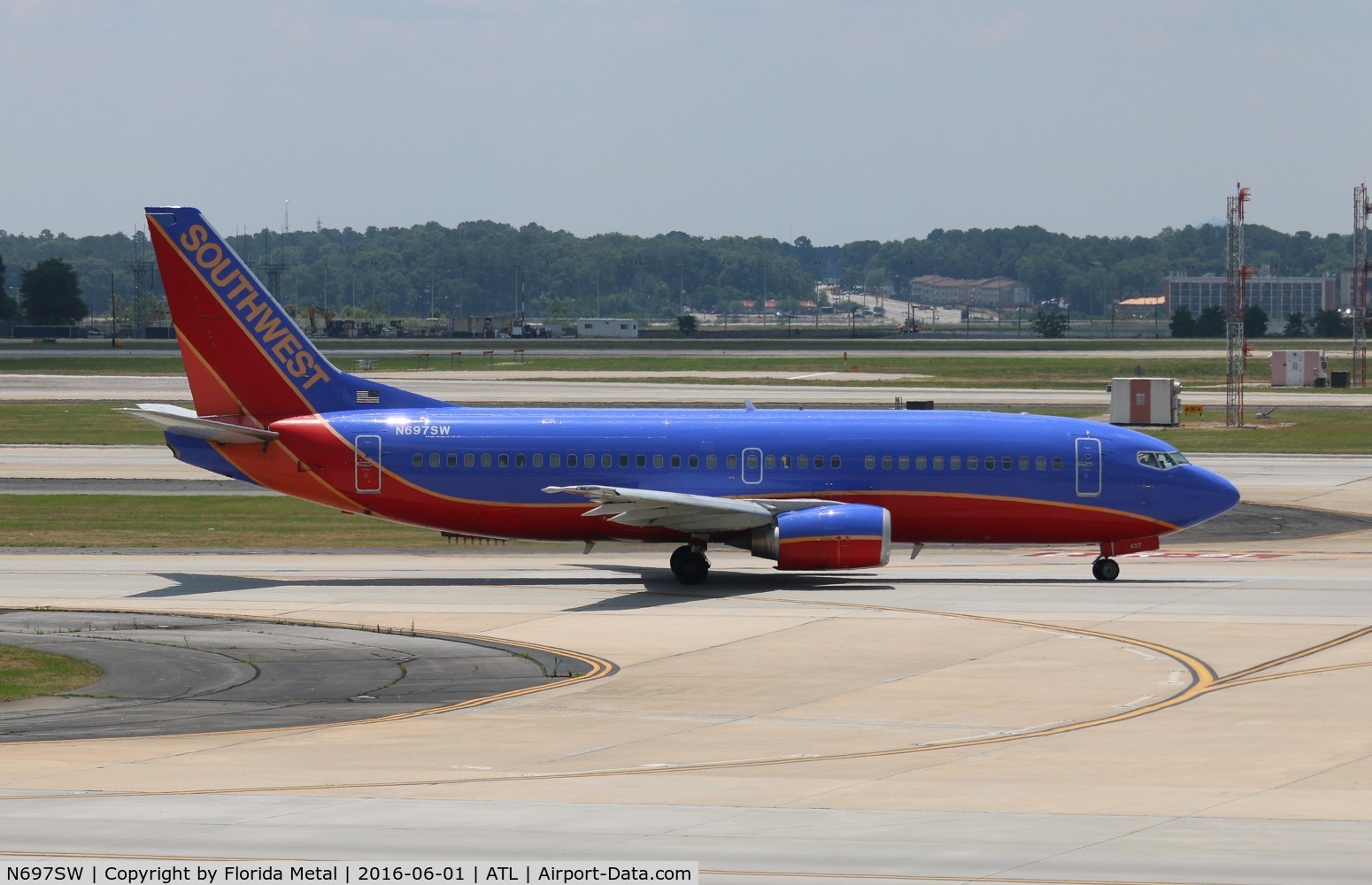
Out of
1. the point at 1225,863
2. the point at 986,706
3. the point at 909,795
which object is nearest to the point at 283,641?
the point at 986,706

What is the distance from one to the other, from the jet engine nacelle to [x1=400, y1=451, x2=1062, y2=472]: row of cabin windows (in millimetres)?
1875

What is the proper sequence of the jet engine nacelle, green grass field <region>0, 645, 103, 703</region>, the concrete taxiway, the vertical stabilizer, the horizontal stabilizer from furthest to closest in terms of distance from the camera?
the vertical stabilizer < the horizontal stabilizer < the jet engine nacelle < green grass field <region>0, 645, 103, 703</region> < the concrete taxiway

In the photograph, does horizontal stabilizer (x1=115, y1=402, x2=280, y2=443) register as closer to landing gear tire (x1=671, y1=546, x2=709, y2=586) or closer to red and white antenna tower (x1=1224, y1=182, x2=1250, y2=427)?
landing gear tire (x1=671, y1=546, x2=709, y2=586)

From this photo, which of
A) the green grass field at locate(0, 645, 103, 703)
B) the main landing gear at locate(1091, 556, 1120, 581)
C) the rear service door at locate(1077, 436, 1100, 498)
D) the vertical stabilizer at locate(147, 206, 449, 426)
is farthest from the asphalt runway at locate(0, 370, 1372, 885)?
the vertical stabilizer at locate(147, 206, 449, 426)

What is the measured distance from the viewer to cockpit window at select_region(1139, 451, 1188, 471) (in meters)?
43.4

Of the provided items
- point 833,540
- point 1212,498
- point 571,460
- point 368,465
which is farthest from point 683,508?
point 1212,498

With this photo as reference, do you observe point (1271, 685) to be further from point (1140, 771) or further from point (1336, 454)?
point (1336, 454)

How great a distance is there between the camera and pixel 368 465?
43.3 metres

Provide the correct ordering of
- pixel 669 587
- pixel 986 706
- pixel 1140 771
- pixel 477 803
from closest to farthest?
1. pixel 477 803
2. pixel 1140 771
3. pixel 986 706
4. pixel 669 587

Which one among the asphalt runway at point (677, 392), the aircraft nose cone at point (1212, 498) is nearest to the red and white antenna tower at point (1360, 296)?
the asphalt runway at point (677, 392)

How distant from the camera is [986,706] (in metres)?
27.5

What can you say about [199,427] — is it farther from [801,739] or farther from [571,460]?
[801,739]

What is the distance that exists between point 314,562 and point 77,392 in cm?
7511

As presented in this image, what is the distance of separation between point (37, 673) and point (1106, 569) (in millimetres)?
25714
